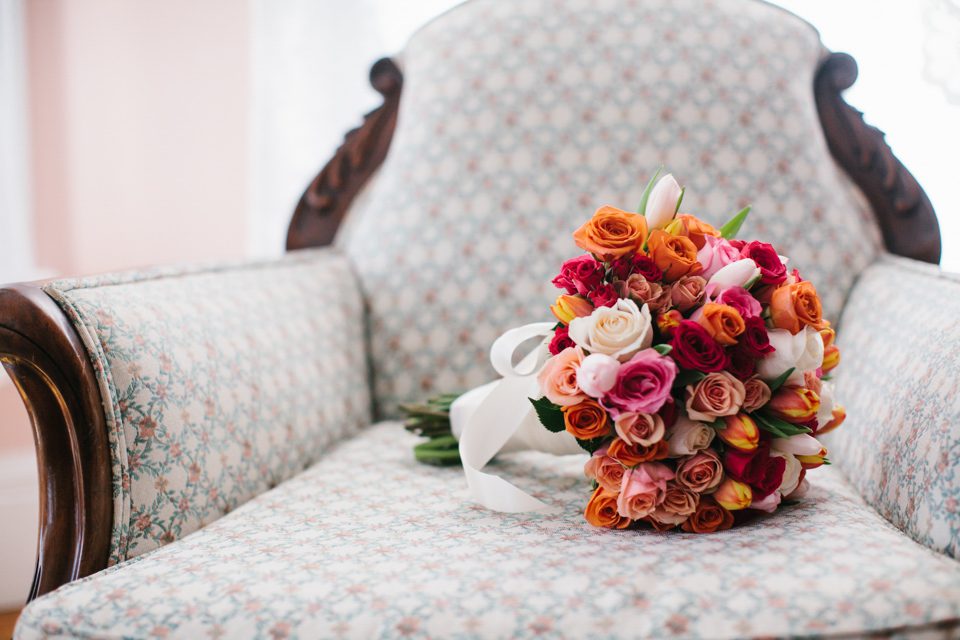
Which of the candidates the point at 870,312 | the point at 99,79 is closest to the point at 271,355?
the point at 870,312

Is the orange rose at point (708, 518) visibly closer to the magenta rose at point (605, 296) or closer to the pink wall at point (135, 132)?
the magenta rose at point (605, 296)

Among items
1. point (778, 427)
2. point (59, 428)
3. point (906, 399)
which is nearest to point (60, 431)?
point (59, 428)

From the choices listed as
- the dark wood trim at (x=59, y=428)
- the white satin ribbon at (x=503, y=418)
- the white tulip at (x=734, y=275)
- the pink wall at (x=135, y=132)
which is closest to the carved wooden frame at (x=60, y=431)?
the dark wood trim at (x=59, y=428)

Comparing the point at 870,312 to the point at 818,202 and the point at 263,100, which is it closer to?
the point at 818,202

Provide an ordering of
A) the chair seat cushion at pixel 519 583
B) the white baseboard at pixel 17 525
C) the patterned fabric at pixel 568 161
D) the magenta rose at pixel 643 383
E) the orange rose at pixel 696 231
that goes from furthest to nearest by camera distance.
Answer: the white baseboard at pixel 17 525, the patterned fabric at pixel 568 161, the orange rose at pixel 696 231, the magenta rose at pixel 643 383, the chair seat cushion at pixel 519 583

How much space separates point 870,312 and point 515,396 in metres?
0.50

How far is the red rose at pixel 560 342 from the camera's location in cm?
74

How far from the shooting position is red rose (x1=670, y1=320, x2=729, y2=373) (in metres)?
0.65

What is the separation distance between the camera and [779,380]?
680mm

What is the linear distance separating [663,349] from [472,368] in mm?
553

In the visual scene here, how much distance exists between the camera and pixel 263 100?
1825mm

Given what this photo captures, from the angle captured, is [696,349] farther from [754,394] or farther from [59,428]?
[59,428]

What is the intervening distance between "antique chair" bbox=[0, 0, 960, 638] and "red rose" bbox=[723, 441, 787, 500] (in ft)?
0.13

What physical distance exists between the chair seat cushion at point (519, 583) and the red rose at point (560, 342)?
16cm
